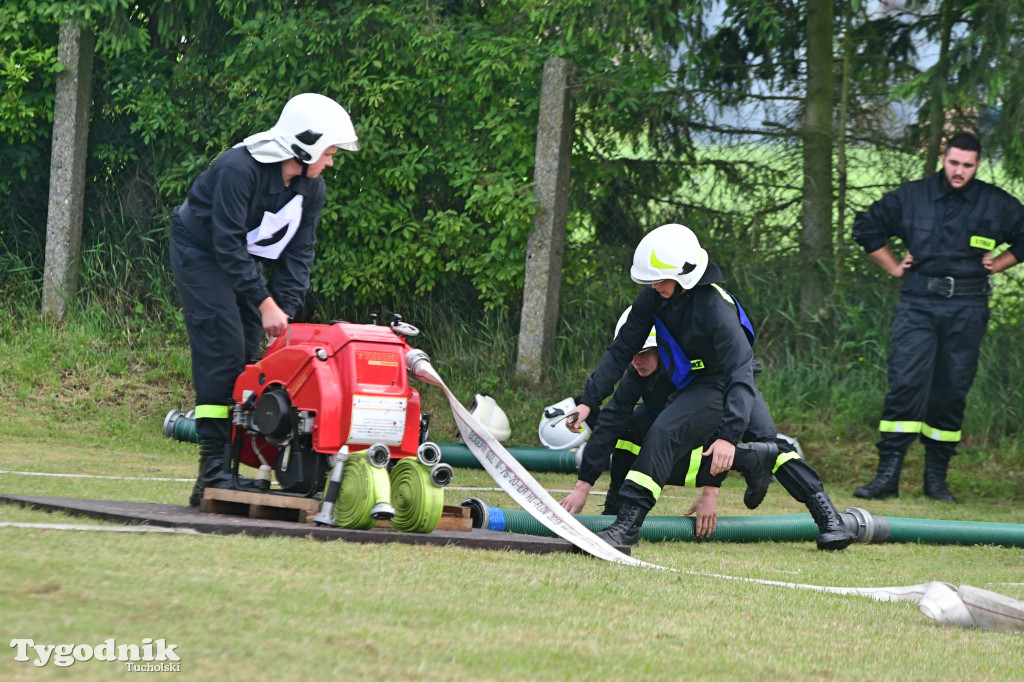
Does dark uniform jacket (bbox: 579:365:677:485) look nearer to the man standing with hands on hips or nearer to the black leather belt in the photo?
the man standing with hands on hips

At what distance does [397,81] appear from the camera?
9.34m

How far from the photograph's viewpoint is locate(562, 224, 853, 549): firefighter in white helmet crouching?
5.27 meters

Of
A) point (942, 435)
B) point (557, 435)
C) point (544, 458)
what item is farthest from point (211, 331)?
point (942, 435)

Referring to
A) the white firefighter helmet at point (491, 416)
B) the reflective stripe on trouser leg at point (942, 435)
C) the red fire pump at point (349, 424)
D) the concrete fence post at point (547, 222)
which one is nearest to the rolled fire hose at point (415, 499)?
the red fire pump at point (349, 424)

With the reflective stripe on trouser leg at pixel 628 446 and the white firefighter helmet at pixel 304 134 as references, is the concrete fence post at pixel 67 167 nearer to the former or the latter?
the white firefighter helmet at pixel 304 134

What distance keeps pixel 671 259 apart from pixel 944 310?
128 inches

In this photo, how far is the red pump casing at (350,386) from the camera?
16.0ft

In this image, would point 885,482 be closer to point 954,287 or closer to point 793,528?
point 954,287

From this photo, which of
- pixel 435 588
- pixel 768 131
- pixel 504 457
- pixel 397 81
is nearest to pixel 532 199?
pixel 397 81

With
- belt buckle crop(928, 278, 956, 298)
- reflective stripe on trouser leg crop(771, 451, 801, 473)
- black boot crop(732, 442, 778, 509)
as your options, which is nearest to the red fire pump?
black boot crop(732, 442, 778, 509)

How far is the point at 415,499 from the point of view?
4.80 meters

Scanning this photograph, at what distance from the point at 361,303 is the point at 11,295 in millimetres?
2840

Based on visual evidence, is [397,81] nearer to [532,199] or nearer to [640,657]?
[532,199]

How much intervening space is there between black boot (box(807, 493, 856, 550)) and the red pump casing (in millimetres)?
1915
